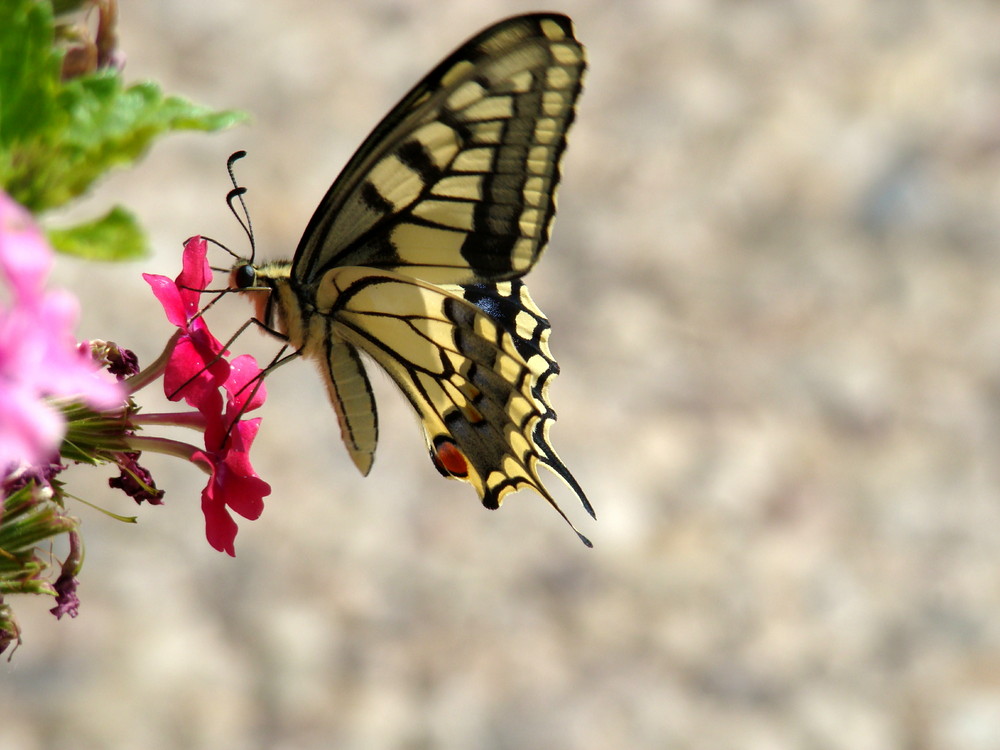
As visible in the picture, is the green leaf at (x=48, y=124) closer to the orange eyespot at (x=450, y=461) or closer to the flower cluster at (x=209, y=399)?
the flower cluster at (x=209, y=399)

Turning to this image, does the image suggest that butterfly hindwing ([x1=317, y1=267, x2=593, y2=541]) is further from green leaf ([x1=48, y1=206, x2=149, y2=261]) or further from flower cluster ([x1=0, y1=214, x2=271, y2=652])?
green leaf ([x1=48, y1=206, x2=149, y2=261])

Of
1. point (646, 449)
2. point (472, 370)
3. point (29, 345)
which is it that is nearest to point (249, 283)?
point (472, 370)

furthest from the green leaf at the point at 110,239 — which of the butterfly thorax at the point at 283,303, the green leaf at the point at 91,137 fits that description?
the butterfly thorax at the point at 283,303

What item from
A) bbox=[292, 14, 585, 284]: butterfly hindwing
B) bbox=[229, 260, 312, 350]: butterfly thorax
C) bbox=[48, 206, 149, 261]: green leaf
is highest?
bbox=[292, 14, 585, 284]: butterfly hindwing

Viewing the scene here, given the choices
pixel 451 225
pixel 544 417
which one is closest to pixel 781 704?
pixel 544 417

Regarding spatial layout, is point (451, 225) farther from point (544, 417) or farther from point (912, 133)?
point (912, 133)

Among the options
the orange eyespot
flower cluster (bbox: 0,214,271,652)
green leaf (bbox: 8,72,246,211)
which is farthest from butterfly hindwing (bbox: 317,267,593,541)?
green leaf (bbox: 8,72,246,211)

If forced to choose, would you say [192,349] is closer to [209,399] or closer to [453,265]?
[209,399]
